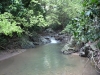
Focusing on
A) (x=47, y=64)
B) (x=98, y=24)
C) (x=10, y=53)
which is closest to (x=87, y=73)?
(x=47, y=64)

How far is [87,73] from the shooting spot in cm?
777

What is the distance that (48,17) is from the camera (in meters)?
22.1

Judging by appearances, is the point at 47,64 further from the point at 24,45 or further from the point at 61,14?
the point at 61,14

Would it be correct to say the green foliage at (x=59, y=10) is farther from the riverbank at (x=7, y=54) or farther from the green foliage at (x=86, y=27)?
the green foliage at (x=86, y=27)

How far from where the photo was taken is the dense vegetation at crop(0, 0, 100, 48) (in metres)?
3.83

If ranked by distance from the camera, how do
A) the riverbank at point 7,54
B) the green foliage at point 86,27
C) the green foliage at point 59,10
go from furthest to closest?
the green foliage at point 59,10 < the riverbank at point 7,54 < the green foliage at point 86,27

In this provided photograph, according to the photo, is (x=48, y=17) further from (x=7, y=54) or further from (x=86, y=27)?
(x=86, y=27)

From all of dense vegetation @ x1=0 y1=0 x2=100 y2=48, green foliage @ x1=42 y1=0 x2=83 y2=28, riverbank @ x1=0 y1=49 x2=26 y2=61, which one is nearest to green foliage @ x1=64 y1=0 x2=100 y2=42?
dense vegetation @ x1=0 y1=0 x2=100 y2=48

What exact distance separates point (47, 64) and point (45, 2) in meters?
14.3

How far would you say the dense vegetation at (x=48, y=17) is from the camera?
3831 millimetres

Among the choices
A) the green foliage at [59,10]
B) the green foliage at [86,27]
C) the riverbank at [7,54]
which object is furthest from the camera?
the green foliage at [59,10]

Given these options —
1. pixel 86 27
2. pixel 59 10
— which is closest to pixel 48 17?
pixel 59 10

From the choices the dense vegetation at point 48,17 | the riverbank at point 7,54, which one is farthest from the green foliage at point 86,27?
the riverbank at point 7,54

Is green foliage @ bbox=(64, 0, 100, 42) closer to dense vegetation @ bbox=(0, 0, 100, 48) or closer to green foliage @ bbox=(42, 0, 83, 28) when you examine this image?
dense vegetation @ bbox=(0, 0, 100, 48)
